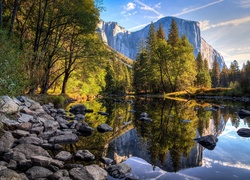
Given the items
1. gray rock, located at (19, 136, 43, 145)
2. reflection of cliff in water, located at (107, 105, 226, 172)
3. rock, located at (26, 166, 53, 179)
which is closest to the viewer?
rock, located at (26, 166, 53, 179)

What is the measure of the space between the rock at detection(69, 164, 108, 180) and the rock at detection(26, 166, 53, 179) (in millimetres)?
502

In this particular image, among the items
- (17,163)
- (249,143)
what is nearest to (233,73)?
(249,143)

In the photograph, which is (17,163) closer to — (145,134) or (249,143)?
(145,134)

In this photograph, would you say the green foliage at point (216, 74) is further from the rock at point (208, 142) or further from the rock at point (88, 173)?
the rock at point (88, 173)

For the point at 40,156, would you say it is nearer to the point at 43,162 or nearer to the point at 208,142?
the point at 43,162

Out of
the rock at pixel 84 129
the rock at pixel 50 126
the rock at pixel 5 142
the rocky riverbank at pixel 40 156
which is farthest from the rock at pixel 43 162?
the rock at pixel 84 129

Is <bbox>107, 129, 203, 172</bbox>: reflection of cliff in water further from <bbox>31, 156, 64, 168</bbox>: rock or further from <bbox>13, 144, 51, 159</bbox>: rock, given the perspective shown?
<bbox>13, 144, 51, 159</bbox>: rock

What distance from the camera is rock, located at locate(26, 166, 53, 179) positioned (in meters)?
4.15

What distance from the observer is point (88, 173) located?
4.29 meters

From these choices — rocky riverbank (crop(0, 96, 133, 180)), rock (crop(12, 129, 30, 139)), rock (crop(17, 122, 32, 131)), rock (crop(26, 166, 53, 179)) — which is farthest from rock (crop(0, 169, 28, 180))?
rock (crop(17, 122, 32, 131))

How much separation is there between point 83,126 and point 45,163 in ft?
14.6

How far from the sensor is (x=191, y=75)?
49344 mm

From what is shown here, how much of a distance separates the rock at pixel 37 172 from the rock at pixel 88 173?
50cm

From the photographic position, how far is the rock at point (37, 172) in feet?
13.6
